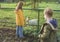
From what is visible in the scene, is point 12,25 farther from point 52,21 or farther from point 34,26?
point 52,21

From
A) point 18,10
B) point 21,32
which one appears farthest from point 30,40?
point 18,10

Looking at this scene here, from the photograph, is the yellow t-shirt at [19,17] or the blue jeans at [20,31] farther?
the blue jeans at [20,31]

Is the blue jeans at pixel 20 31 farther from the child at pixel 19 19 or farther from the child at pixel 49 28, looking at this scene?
the child at pixel 49 28

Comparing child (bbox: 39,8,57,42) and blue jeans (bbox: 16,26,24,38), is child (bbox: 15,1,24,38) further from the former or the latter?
child (bbox: 39,8,57,42)

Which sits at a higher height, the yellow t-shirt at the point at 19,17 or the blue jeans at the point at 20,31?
the yellow t-shirt at the point at 19,17

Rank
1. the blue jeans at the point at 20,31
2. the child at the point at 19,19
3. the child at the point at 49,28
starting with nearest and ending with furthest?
the child at the point at 49,28, the child at the point at 19,19, the blue jeans at the point at 20,31

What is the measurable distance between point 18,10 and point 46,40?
3437 millimetres

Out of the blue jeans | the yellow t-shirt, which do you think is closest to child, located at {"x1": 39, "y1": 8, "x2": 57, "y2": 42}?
the yellow t-shirt

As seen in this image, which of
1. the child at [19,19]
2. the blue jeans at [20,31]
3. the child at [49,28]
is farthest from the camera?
the blue jeans at [20,31]

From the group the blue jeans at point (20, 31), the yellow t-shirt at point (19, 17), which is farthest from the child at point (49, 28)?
the blue jeans at point (20, 31)

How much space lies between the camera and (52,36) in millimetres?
4539

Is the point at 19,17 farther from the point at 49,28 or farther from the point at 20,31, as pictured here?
the point at 49,28

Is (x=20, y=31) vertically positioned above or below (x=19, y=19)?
below

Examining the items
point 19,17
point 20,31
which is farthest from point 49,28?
point 20,31
